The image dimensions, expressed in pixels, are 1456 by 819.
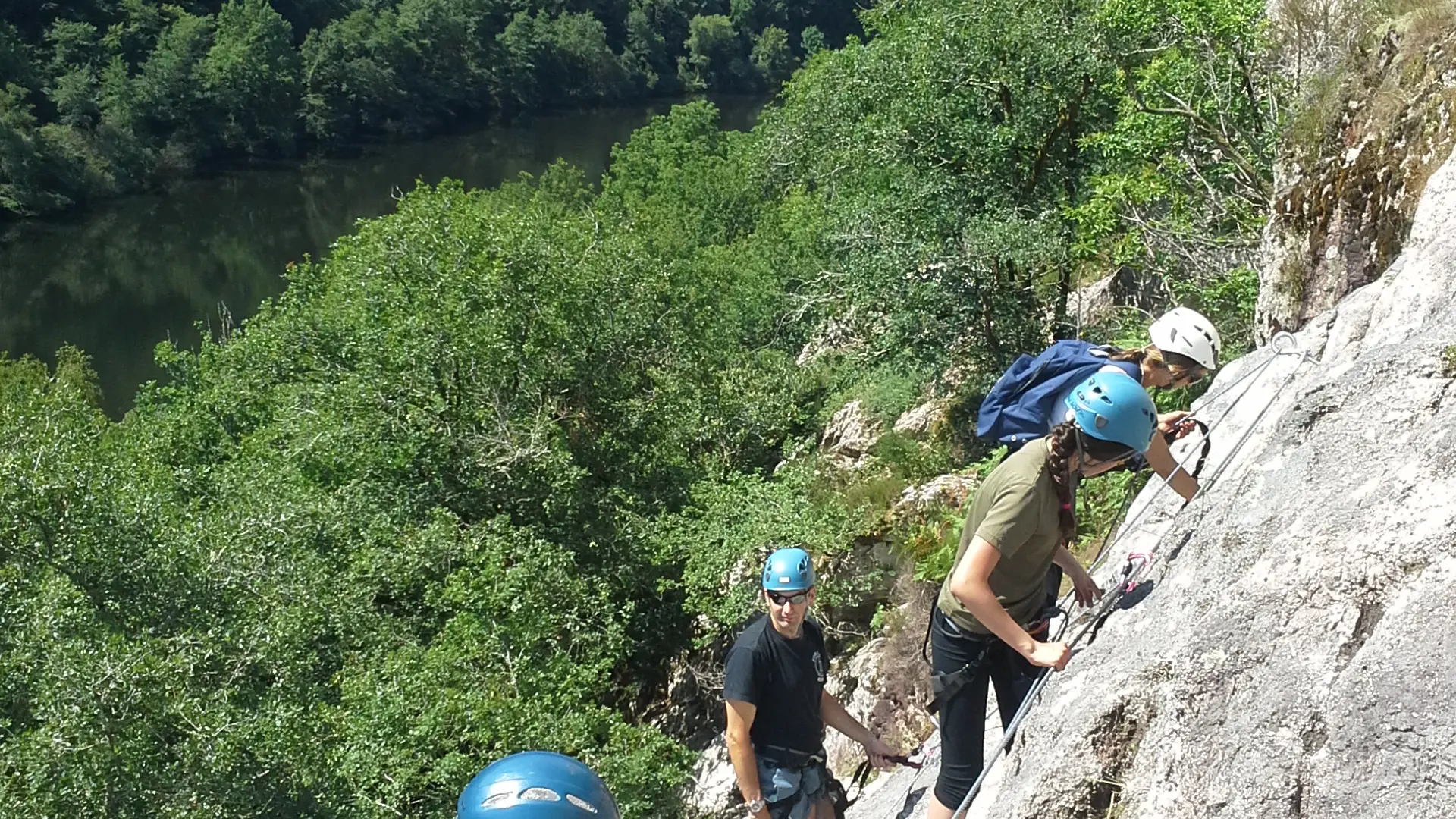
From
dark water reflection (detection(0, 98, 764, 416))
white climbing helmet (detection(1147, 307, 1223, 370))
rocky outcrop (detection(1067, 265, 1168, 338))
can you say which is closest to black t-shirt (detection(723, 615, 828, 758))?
white climbing helmet (detection(1147, 307, 1223, 370))

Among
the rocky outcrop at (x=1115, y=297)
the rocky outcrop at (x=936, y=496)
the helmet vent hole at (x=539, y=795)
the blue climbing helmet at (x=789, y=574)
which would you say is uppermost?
the helmet vent hole at (x=539, y=795)

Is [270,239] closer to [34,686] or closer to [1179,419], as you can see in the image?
[34,686]

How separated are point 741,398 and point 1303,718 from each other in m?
17.2

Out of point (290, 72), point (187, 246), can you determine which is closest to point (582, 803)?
point (187, 246)

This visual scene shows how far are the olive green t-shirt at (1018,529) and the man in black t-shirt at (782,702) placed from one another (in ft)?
2.59

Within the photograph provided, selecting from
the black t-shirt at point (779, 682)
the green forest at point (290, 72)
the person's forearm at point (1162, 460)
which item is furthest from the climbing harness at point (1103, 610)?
the green forest at point (290, 72)

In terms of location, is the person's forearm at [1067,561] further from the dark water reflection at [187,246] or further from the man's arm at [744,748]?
the dark water reflection at [187,246]

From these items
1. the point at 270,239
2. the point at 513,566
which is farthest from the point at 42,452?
the point at 270,239

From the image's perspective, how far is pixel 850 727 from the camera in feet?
17.7

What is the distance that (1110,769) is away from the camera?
3885 millimetres

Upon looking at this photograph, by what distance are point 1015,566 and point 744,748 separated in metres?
1.51

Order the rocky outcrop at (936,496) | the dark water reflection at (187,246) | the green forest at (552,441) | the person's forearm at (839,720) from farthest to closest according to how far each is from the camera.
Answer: the dark water reflection at (187,246), the rocky outcrop at (936,496), the green forest at (552,441), the person's forearm at (839,720)

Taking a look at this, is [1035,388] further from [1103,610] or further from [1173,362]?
[1103,610]

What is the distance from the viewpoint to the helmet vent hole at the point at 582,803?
3.14 meters
